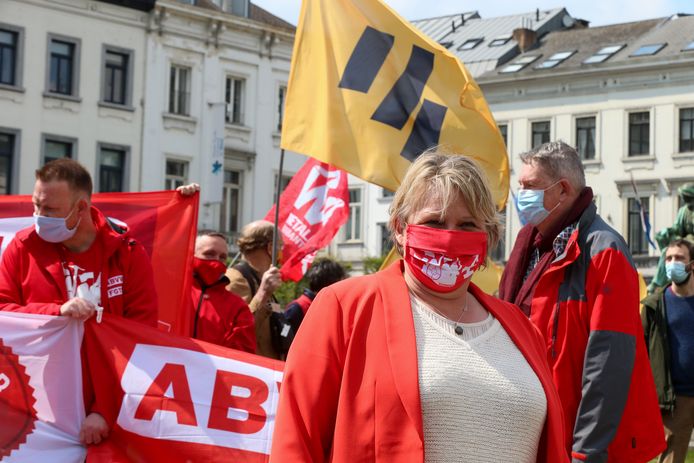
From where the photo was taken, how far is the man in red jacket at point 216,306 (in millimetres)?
8539

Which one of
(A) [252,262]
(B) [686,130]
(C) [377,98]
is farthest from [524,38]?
(A) [252,262]

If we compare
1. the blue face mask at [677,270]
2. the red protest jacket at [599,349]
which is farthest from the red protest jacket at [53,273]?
the blue face mask at [677,270]

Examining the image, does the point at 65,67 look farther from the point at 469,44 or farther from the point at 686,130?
the point at 686,130

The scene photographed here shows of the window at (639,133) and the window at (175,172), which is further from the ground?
the window at (639,133)

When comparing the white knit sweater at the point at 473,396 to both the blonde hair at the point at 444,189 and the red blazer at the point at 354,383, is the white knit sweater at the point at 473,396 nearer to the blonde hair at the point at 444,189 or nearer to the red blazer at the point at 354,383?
the red blazer at the point at 354,383

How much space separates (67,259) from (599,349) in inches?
96.2

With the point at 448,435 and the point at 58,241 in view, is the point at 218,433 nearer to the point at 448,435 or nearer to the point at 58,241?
the point at 58,241

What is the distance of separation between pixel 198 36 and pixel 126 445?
44.7 metres

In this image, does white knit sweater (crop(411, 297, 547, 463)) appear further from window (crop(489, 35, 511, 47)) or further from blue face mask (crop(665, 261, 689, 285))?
window (crop(489, 35, 511, 47))

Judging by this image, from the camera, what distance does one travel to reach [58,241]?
645cm

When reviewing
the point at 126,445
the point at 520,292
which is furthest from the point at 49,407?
the point at 520,292

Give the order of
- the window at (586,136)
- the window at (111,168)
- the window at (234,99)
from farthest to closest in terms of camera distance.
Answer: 1. the window at (586,136)
2. the window at (234,99)
3. the window at (111,168)

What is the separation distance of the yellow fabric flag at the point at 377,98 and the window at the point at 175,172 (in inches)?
1578

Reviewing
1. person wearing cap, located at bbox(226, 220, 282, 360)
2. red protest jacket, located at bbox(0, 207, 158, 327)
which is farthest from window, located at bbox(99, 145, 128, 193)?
red protest jacket, located at bbox(0, 207, 158, 327)
